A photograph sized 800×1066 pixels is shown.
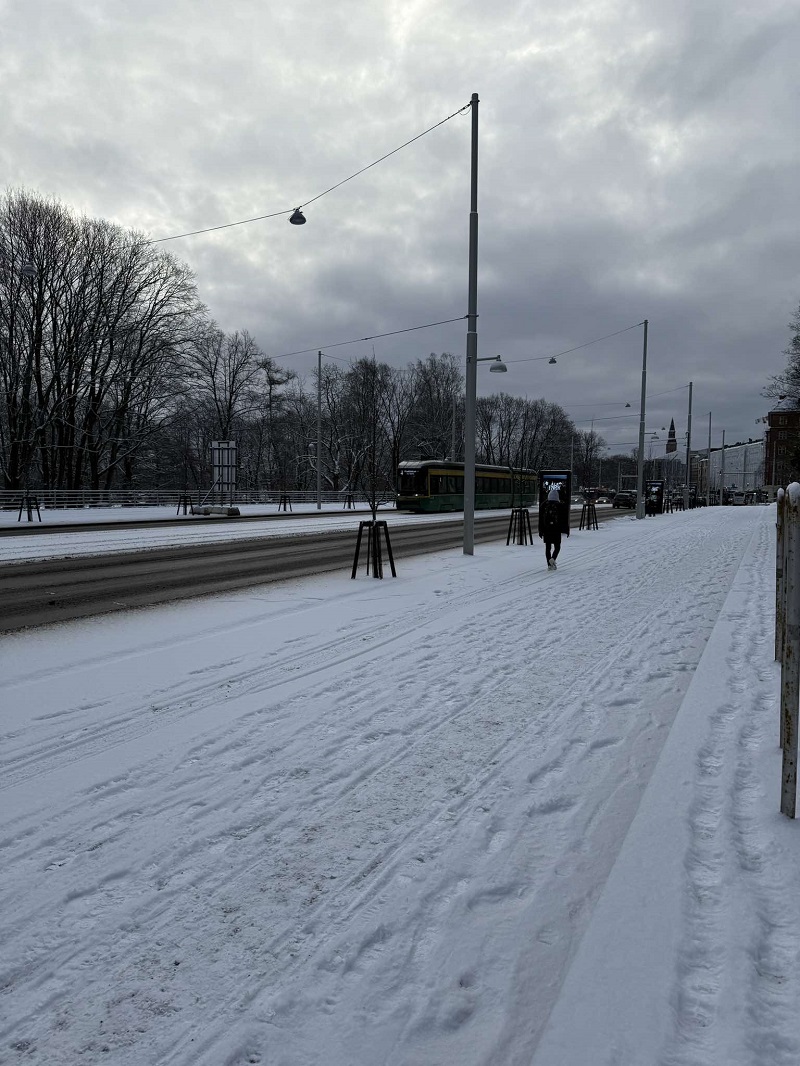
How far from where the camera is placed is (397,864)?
3.03 m

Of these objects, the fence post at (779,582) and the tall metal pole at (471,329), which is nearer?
the fence post at (779,582)

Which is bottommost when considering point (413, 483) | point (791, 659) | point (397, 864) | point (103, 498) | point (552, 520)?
point (397, 864)

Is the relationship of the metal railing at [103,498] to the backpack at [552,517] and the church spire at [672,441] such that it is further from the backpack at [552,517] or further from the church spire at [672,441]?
the church spire at [672,441]

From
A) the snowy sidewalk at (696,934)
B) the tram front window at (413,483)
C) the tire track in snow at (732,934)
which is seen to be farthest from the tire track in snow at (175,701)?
the tram front window at (413,483)

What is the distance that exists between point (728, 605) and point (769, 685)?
4172mm

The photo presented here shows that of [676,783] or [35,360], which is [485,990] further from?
[35,360]

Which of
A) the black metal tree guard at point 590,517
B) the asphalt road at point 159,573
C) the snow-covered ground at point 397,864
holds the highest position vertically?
the black metal tree guard at point 590,517

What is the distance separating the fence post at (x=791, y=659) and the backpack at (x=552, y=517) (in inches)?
414

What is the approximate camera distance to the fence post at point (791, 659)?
126 inches

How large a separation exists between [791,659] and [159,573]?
1192 cm

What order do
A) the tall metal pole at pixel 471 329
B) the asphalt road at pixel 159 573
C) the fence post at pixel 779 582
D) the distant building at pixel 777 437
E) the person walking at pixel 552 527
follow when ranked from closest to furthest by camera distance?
the fence post at pixel 779 582 < the asphalt road at pixel 159 573 < the person walking at pixel 552 527 < the tall metal pole at pixel 471 329 < the distant building at pixel 777 437

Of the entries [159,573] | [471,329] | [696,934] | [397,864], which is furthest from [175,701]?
[471,329]

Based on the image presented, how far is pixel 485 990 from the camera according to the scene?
2.29 m

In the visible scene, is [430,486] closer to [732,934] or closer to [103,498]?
[103,498]
